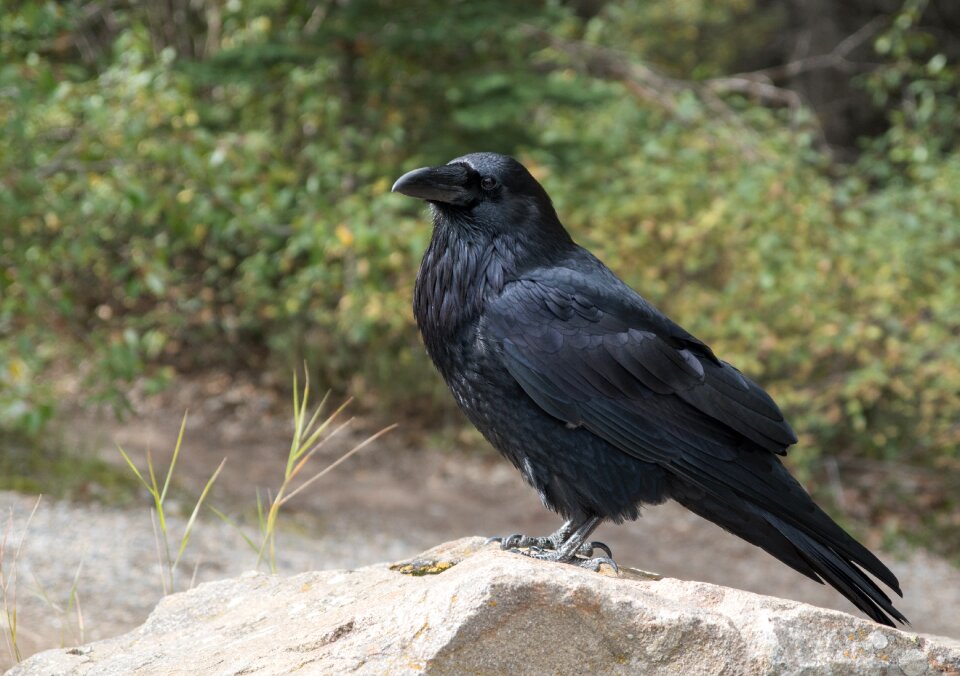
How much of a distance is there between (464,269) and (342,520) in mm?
4555

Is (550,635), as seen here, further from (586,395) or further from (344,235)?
(344,235)

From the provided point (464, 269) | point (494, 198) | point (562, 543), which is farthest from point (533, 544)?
point (494, 198)

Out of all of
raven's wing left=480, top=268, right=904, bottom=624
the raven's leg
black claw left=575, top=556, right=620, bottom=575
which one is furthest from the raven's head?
black claw left=575, top=556, right=620, bottom=575

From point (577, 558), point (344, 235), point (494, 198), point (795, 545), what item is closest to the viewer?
point (795, 545)

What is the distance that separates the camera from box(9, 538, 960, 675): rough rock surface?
2562 millimetres

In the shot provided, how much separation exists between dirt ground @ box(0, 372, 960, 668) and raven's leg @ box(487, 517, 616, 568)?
2.33m

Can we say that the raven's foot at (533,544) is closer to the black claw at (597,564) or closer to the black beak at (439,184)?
the black claw at (597,564)

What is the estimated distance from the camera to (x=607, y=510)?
3.34m

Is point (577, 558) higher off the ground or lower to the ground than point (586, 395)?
lower

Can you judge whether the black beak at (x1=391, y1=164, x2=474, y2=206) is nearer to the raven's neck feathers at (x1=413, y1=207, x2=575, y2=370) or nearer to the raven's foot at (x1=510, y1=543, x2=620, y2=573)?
the raven's neck feathers at (x1=413, y1=207, x2=575, y2=370)

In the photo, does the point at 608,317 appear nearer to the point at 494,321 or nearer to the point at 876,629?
the point at 494,321

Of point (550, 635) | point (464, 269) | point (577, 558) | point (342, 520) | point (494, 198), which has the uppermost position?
point (494, 198)

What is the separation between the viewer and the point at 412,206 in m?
8.02

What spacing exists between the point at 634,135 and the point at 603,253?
1.88 m
